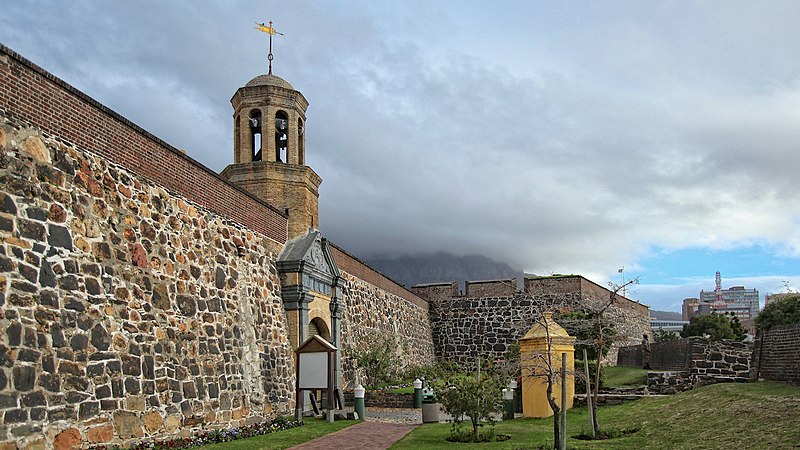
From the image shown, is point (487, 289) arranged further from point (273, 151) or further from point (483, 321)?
point (273, 151)

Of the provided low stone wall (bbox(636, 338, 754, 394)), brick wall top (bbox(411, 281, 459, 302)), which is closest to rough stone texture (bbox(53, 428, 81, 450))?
low stone wall (bbox(636, 338, 754, 394))

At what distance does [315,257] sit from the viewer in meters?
17.4

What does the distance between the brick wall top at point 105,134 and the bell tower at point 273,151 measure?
3.52 meters

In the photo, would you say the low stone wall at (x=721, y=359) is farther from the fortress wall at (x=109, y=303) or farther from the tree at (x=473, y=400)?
the fortress wall at (x=109, y=303)

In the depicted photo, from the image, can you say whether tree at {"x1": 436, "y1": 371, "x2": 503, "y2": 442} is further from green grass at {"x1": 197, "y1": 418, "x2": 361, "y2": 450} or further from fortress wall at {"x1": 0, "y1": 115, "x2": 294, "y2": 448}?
fortress wall at {"x1": 0, "y1": 115, "x2": 294, "y2": 448}

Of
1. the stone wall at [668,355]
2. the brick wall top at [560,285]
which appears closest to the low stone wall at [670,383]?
the stone wall at [668,355]

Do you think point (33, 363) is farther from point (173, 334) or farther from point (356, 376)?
point (356, 376)

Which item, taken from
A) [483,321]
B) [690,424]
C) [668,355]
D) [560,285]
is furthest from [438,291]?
[690,424]

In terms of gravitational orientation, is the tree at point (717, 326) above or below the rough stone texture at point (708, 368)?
below

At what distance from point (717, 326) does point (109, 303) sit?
138ft

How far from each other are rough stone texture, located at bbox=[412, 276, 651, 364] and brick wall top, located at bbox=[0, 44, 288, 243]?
2003cm

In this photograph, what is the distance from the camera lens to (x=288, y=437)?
1195 cm

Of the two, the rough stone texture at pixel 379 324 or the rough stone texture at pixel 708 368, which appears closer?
the rough stone texture at pixel 708 368

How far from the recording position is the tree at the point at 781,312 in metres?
26.9
